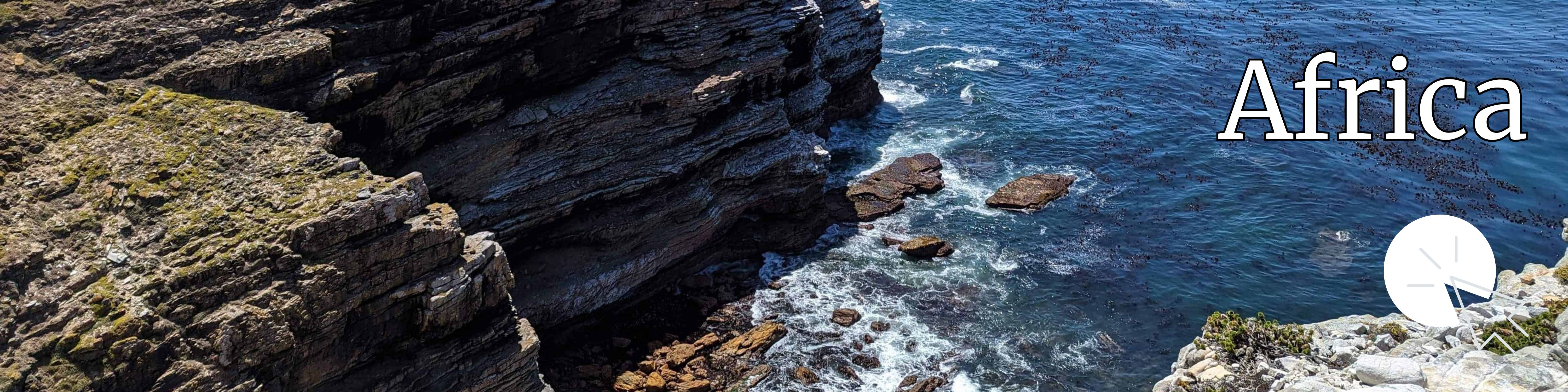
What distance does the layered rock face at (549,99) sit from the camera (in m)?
36.1

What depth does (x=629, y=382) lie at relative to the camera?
40.9 m

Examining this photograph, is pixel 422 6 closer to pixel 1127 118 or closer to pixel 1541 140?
pixel 1127 118

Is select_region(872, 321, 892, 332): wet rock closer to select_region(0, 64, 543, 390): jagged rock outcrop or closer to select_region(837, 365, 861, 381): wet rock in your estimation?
select_region(837, 365, 861, 381): wet rock

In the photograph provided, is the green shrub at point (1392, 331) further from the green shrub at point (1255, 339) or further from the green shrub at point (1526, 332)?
the green shrub at point (1526, 332)

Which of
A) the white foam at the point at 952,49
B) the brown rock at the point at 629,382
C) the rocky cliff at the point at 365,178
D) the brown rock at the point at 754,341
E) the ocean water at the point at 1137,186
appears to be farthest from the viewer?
the white foam at the point at 952,49

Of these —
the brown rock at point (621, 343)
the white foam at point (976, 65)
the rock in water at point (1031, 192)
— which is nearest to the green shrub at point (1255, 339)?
the rock in water at point (1031, 192)

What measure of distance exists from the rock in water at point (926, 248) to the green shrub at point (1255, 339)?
515 inches

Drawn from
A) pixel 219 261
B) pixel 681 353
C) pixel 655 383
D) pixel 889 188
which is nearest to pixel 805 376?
pixel 681 353

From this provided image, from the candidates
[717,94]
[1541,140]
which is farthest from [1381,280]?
[717,94]

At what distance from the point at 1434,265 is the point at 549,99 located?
34.1m

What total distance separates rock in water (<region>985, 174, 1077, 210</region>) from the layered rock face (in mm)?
11169

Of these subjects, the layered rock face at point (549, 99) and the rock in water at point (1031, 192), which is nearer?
the layered rock face at point (549, 99)

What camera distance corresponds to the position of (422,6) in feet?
130

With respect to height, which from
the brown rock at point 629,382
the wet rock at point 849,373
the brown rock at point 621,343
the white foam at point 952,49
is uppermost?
the white foam at point 952,49
